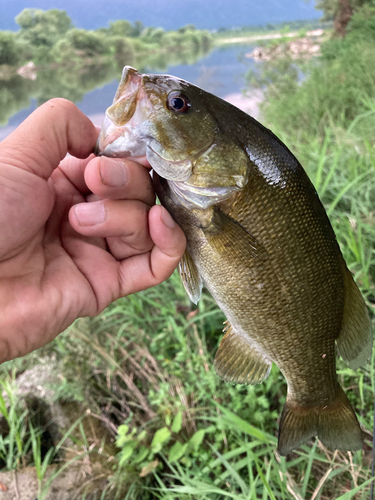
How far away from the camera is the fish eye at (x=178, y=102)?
0.93 meters

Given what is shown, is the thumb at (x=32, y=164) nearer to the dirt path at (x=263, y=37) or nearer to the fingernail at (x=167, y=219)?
the fingernail at (x=167, y=219)

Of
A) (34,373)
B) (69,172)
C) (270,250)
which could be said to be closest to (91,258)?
(69,172)

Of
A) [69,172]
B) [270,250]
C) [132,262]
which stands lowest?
[132,262]

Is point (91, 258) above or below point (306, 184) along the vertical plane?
below

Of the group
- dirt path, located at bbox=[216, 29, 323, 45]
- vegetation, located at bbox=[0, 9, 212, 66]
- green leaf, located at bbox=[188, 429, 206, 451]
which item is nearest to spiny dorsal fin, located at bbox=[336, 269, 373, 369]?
green leaf, located at bbox=[188, 429, 206, 451]

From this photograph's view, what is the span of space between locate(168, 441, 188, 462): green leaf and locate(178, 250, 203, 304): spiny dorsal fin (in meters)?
1.12

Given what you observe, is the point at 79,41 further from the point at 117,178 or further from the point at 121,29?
the point at 117,178

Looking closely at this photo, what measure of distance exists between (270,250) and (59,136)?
832 mm

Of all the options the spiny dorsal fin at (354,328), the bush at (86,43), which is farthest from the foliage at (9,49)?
the spiny dorsal fin at (354,328)

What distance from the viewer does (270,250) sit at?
1039 millimetres

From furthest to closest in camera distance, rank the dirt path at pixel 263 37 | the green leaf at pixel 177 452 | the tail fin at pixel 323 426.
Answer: the dirt path at pixel 263 37
the green leaf at pixel 177 452
the tail fin at pixel 323 426

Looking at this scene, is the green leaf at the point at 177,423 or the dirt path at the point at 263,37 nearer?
the green leaf at the point at 177,423

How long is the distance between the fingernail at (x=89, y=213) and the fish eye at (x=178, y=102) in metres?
0.40

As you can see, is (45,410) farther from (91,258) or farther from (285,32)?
(285,32)
